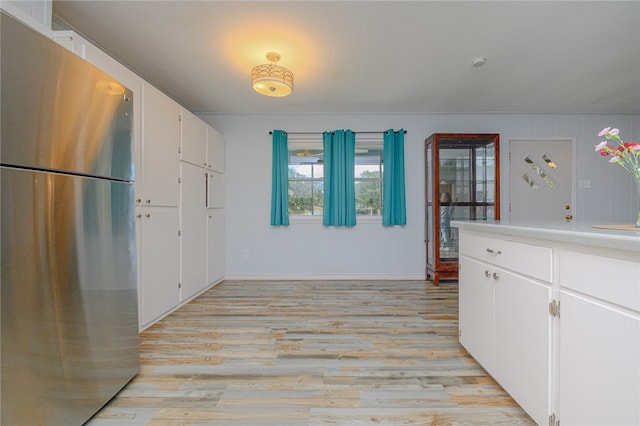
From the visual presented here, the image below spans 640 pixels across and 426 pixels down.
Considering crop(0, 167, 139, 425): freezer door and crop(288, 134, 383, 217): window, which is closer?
crop(0, 167, 139, 425): freezer door

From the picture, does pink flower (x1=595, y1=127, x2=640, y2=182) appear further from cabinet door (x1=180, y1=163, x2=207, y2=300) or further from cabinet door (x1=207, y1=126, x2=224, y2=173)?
cabinet door (x1=207, y1=126, x2=224, y2=173)

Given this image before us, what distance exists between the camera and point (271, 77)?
236cm

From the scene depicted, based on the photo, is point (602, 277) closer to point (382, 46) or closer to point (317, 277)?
point (382, 46)

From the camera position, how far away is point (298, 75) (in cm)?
288

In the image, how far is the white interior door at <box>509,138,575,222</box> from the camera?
4.07 metres

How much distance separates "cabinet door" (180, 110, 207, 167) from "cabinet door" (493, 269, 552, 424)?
9.56 ft

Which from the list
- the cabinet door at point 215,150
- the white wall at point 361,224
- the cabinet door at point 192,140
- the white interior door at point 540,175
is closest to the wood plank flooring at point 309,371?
the white wall at point 361,224

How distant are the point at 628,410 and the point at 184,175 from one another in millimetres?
3254

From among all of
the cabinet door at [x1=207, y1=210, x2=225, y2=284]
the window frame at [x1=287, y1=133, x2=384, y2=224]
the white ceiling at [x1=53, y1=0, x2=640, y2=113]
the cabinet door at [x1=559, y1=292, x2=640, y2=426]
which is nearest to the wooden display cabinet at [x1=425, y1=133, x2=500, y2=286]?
the white ceiling at [x1=53, y1=0, x2=640, y2=113]

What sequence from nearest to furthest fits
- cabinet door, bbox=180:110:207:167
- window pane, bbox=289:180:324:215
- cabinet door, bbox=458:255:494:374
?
cabinet door, bbox=458:255:494:374, cabinet door, bbox=180:110:207:167, window pane, bbox=289:180:324:215

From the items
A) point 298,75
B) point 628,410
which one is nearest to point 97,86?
point 298,75

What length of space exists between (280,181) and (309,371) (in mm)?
2705

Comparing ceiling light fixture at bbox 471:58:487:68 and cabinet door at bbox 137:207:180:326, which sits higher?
ceiling light fixture at bbox 471:58:487:68

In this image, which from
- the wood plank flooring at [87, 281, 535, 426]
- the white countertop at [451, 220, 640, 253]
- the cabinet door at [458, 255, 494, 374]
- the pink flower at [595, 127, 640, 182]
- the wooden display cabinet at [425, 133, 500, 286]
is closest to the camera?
the white countertop at [451, 220, 640, 253]
